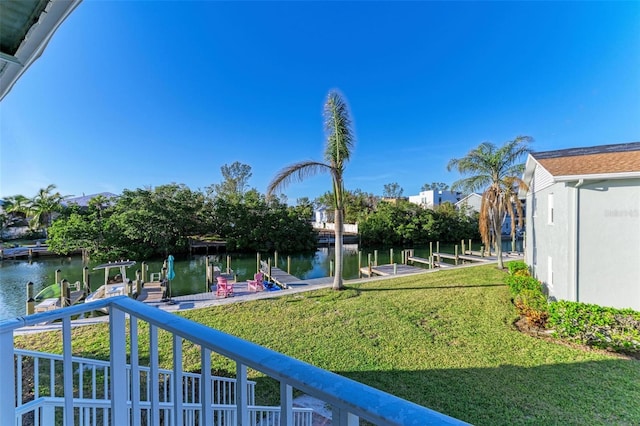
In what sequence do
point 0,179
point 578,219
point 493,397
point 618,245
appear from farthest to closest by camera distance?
1. point 578,219
2. point 618,245
3. point 493,397
4. point 0,179

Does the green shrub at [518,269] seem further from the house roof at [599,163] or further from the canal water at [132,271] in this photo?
the canal water at [132,271]

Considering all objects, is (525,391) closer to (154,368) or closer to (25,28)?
(154,368)

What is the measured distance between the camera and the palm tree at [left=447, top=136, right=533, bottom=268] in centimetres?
1201

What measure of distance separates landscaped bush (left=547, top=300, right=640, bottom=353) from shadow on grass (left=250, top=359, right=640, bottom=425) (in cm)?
53

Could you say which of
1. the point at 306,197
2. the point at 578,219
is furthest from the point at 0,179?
the point at 306,197

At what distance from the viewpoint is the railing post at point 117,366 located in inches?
44.5

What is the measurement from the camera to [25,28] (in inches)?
48.5

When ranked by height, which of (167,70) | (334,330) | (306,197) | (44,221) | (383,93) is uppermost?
(383,93)

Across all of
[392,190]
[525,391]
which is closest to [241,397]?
[525,391]

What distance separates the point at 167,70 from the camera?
11.4 metres

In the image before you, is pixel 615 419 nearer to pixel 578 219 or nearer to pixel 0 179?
pixel 578 219

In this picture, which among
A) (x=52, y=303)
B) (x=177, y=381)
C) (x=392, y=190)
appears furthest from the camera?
(x=392, y=190)

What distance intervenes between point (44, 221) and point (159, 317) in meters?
39.2

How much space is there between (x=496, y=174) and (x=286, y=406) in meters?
14.3
